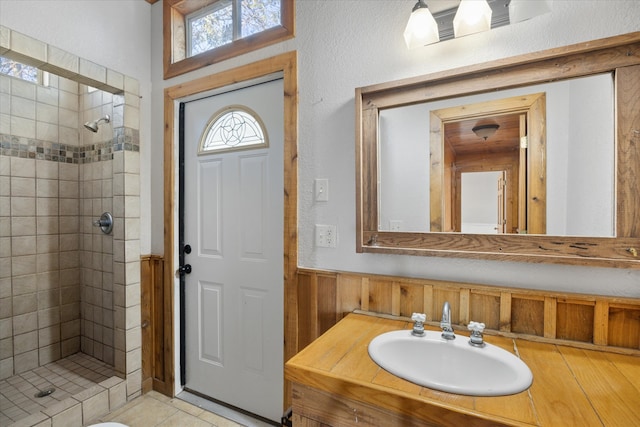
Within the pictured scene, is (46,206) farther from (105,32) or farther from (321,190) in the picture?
(321,190)

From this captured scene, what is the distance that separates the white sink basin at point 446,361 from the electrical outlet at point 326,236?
1.68ft

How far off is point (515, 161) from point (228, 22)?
1812 millimetres

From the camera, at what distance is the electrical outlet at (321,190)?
1.50 metres

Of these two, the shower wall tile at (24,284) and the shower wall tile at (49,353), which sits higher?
the shower wall tile at (24,284)

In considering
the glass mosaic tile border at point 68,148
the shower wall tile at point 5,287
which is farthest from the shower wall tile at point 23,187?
the shower wall tile at point 5,287

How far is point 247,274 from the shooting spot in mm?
1827

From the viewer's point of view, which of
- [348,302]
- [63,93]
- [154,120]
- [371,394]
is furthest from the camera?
[63,93]

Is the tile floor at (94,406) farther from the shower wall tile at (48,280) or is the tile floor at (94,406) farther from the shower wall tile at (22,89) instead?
the shower wall tile at (22,89)

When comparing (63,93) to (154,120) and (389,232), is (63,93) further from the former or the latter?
(389,232)

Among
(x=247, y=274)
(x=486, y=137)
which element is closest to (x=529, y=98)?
(x=486, y=137)

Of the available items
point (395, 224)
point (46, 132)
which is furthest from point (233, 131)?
point (46, 132)

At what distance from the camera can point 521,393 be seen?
77cm

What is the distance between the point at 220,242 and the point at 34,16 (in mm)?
1504

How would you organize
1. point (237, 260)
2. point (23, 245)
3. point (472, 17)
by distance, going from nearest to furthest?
point (472, 17)
point (237, 260)
point (23, 245)
